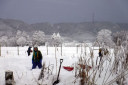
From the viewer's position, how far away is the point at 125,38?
9.76 ft

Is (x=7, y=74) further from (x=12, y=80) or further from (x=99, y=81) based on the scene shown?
(x=99, y=81)

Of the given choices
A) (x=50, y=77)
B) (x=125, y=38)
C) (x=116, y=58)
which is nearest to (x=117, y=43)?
(x=125, y=38)

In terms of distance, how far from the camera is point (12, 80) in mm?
3859

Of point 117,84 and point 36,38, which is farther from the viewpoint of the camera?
point 36,38

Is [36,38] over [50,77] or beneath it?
over

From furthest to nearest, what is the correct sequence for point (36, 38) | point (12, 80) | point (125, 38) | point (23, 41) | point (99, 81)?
1. point (36, 38)
2. point (23, 41)
3. point (12, 80)
4. point (99, 81)
5. point (125, 38)

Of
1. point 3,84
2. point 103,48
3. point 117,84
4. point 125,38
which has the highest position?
point 125,38

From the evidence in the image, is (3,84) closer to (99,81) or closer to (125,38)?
(99,81)

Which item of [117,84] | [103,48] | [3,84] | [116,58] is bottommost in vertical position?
[3,84]

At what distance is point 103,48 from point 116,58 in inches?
18.0

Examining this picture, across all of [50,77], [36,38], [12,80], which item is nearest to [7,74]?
[12,80]

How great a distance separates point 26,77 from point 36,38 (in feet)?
195

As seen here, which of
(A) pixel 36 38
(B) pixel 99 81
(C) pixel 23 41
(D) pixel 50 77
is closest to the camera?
(B) pixel 99 81

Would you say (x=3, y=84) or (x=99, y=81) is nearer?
(x=99, y=81)
